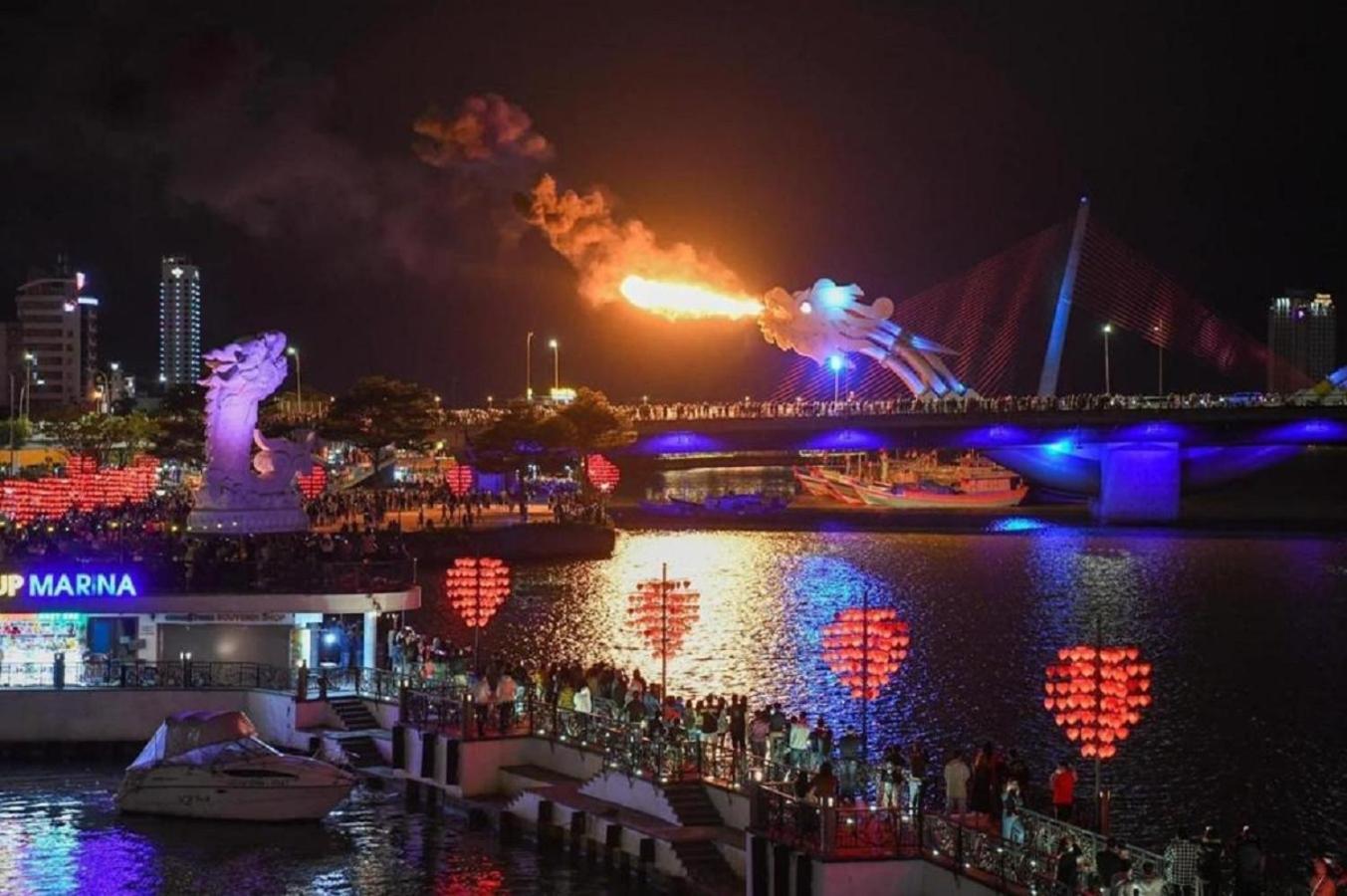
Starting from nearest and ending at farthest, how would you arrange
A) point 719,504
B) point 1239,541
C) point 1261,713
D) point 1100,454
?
point 1261,713 → point 1239,541 → point 1100,454 → point 719,504

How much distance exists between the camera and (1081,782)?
141ft

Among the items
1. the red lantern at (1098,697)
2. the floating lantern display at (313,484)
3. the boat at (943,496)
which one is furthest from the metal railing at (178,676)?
the boat at (943,496)

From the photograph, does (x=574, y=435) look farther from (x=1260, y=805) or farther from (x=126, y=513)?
(x=1260, y=805)

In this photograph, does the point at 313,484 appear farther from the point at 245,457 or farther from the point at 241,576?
the point at 241,576

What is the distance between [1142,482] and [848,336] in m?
24.0

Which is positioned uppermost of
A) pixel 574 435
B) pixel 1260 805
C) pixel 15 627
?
pixel 574 435

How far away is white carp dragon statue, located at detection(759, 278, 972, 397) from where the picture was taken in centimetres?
13350

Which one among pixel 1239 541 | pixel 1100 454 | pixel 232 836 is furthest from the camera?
pixel 1100 454

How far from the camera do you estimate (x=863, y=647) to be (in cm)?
3806

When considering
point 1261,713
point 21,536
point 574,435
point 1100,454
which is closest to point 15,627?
point 21,536

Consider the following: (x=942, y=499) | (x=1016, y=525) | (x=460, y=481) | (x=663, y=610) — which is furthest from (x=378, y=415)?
(x=663, y=610)

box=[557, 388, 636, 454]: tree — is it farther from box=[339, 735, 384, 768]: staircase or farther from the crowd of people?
box=[339, 735, 384, 768]: staircase

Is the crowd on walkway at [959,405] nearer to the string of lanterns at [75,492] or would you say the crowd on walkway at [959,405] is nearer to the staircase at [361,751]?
the string of lanterns at [75,492]

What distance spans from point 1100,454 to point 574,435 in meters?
37.1
